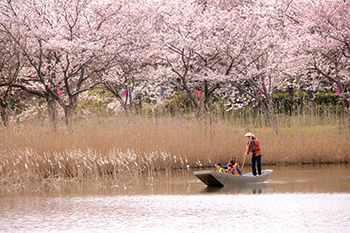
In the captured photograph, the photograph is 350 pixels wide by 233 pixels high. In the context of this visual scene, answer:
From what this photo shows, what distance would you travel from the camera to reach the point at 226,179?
1584cm

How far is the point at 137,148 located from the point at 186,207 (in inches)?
331

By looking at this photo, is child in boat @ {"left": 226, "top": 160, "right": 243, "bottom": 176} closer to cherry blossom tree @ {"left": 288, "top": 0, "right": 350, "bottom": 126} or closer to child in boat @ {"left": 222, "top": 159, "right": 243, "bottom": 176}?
child in boat @ {"left": 222, "top": 159, "right": 243, "bottom": 176}

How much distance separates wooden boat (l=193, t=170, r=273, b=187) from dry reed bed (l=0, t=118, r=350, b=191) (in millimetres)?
2984

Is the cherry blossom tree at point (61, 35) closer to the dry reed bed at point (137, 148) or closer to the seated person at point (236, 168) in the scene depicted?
the dry reed bed at point (137, 148)

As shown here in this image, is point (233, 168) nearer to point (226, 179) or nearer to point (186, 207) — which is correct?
point (226, 179)

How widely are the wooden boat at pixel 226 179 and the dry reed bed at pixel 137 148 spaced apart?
298cm

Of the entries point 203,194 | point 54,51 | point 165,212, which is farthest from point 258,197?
point 54,51

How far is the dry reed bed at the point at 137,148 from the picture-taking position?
17828 mm

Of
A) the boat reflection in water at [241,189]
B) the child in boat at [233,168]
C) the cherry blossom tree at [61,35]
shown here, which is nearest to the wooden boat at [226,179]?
the boat reflection in water at [241,189]

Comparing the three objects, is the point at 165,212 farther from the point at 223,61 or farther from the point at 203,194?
the point at 223,61

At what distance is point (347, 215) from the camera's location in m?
10.4

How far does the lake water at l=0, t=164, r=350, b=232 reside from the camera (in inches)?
388

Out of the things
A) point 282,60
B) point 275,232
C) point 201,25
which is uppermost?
point 201,25

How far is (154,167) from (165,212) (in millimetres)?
9465
